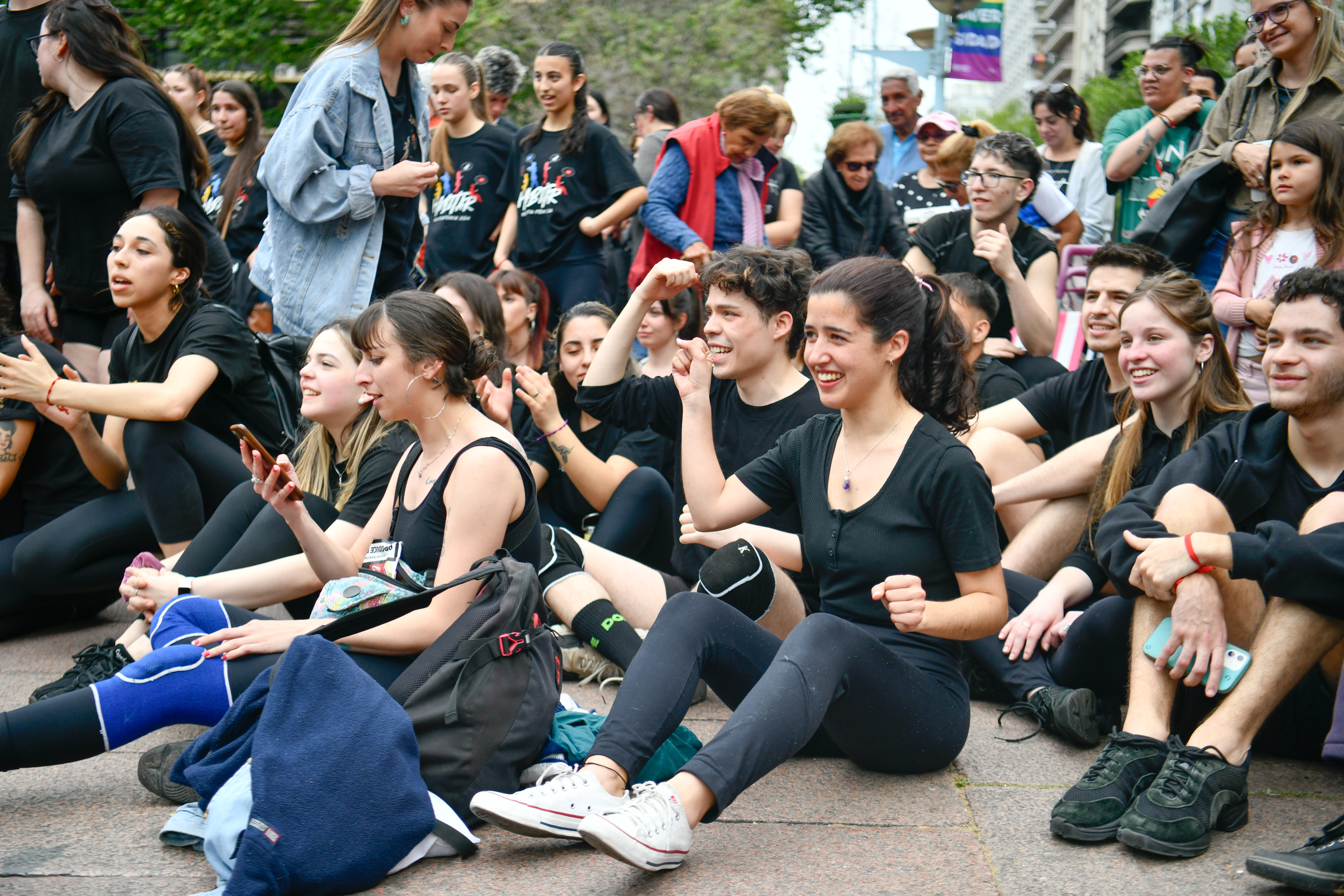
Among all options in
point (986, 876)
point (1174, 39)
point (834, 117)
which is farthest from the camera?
point (834, 117)

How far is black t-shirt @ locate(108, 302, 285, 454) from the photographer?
4363mm

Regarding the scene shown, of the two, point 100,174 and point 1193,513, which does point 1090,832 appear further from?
point 100,174

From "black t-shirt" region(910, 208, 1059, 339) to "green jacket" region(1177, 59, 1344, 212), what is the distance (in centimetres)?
85

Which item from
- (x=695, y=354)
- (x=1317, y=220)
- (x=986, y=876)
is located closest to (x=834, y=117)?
(x=1317, y=220)

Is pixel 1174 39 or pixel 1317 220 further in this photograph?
pixel 1174 39

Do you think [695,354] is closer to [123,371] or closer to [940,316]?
[940,316]

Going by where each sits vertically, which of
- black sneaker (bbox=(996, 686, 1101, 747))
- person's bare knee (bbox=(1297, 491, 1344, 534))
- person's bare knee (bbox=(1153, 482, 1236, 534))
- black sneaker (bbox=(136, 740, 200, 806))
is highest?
person's bare knee (bbox=(1297, 491, 1344, 534))

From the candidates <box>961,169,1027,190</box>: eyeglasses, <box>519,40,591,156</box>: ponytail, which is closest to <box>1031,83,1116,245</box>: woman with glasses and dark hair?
<box>961,169,1027,190</box>: eyeglasses

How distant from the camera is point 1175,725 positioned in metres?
3.11

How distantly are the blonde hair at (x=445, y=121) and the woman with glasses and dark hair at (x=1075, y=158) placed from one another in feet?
11.1

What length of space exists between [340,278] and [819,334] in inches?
88.6

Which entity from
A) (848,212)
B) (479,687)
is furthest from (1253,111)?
(479,687)

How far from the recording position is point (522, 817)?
247cm

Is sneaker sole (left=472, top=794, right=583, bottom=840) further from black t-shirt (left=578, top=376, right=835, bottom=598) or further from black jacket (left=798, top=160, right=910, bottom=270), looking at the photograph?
black jacket (left=798, top=160, right=910, bottom=270)
